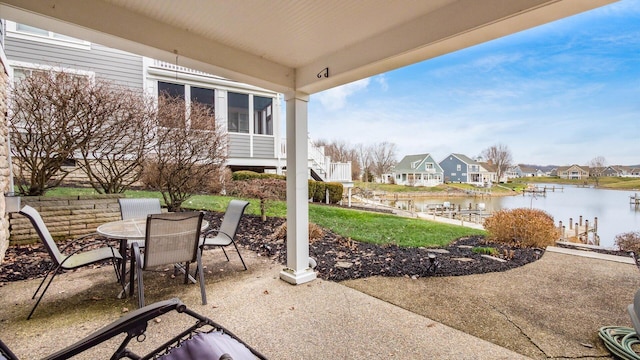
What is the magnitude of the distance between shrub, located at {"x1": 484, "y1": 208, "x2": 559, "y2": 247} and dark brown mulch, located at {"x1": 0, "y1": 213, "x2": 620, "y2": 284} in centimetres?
30

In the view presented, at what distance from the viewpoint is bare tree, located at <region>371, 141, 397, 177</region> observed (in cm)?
1423

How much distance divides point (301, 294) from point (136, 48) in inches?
114

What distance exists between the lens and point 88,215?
524 centimetres

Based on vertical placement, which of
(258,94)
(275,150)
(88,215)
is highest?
(258,94)

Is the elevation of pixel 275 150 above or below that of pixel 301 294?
above

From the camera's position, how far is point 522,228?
5680 mm

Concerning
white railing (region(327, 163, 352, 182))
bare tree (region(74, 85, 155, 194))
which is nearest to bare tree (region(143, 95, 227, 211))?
bare tree (region(74, 85, 155, 194))

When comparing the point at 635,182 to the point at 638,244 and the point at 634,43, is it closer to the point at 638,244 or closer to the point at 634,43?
the point at 638,244

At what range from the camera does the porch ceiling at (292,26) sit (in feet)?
6.10

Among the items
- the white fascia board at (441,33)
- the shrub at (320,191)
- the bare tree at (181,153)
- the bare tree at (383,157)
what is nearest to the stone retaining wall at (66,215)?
the bare tree at (181,153)

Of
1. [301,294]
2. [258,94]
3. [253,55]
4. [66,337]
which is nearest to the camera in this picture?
[66,337]

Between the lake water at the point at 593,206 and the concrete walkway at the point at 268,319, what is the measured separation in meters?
5.68

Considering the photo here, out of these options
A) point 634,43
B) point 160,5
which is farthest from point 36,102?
point 634,43

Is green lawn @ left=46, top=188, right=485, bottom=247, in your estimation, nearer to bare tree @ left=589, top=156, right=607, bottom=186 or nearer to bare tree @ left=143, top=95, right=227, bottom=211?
bare tree @ left=143, top=95, right=227, bottom=211
